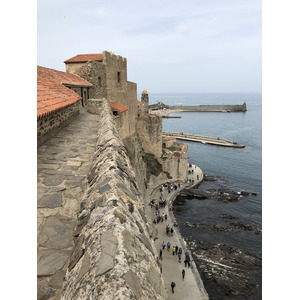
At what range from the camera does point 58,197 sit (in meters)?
3.20

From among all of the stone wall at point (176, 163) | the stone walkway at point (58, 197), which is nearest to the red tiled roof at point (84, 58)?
the stone wall at point (176, 163)

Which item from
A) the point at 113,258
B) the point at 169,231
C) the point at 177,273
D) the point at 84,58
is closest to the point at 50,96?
the point at 113,258

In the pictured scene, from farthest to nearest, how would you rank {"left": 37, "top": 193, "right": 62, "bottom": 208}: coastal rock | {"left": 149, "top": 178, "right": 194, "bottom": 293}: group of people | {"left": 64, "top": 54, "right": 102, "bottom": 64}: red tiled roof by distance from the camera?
{"left": 64, "top": 54, "right": 102, "bottom": 64}: red tiled roof < {"left": 149, "top": 178, "right": 194, "bottom": 293}: group of people < {"left": 37, "top": 193, "right": 62, "bottom": 208}: coastal rock

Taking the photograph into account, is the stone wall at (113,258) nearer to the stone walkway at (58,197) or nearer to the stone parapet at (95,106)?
the stone walkway at (58,197)

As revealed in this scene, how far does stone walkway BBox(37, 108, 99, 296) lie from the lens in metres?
2.16

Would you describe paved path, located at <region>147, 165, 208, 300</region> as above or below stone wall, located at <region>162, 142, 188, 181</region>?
below

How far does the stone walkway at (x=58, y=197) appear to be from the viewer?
2.16 meters

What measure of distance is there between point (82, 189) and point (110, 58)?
61.0ft

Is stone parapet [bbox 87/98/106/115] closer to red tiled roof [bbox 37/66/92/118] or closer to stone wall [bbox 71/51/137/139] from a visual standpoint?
red tiled roof [bbox 37/66/92/118]

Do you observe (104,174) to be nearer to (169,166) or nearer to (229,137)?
(169,166)

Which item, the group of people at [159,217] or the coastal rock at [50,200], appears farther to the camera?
the group of people at [159,217]

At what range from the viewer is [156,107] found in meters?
126

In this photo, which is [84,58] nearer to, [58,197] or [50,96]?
[50,96]

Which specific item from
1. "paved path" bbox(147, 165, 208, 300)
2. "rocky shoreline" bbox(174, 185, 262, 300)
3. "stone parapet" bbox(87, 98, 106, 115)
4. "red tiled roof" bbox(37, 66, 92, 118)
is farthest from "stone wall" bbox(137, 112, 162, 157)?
"stone parapet" bbox(87, 98, 106, 115)
